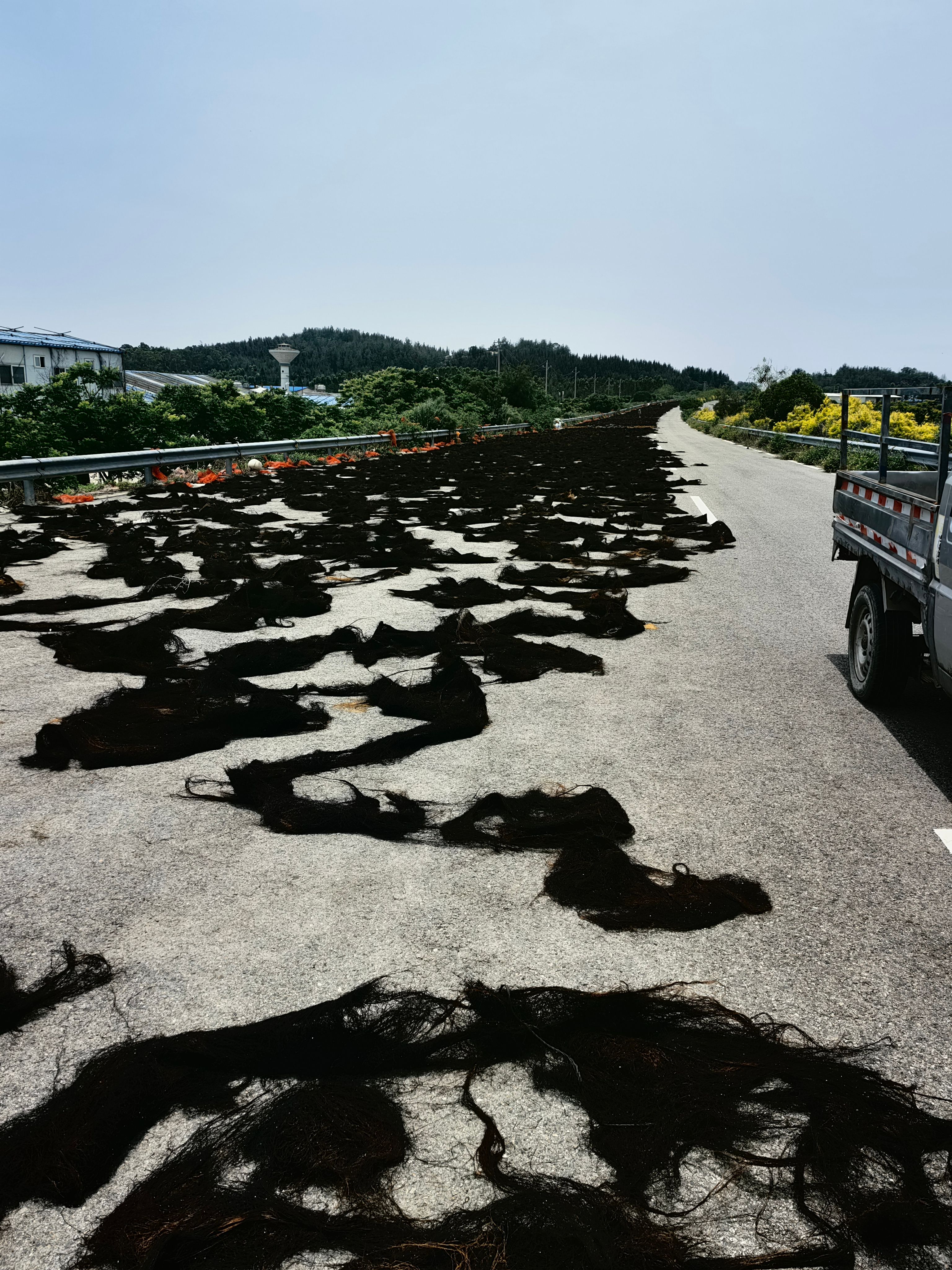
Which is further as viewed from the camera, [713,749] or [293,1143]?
[713,749]

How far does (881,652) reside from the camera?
5.78 metres

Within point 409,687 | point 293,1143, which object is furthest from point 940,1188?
point 409,687

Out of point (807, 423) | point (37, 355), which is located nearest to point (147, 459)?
point (807, 423)

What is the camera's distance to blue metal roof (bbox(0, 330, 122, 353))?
67.0 m

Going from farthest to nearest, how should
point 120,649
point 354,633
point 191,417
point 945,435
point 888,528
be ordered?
point 191,417
point 354,633
point 120,649
point 888,528
point 945,435

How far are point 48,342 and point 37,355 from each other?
2.73 metres

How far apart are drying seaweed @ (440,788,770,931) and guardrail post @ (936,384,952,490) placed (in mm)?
2140

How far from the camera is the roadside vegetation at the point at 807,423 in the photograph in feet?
94.3

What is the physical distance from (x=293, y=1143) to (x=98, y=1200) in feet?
1.42

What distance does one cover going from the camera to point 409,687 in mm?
6266

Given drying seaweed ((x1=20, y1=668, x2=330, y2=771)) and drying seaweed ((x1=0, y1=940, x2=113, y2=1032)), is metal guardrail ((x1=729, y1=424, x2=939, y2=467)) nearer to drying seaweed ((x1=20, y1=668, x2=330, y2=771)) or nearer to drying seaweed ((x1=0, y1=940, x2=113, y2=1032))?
drying seaweed ((x1=20, y1=668, x2=330, y2=771))

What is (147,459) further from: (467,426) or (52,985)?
(467,426)

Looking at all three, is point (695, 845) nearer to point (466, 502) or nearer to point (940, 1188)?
point (940, 1188)

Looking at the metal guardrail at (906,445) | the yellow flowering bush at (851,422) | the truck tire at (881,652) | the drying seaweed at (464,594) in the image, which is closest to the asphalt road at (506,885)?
the truck tire at (881,652)
